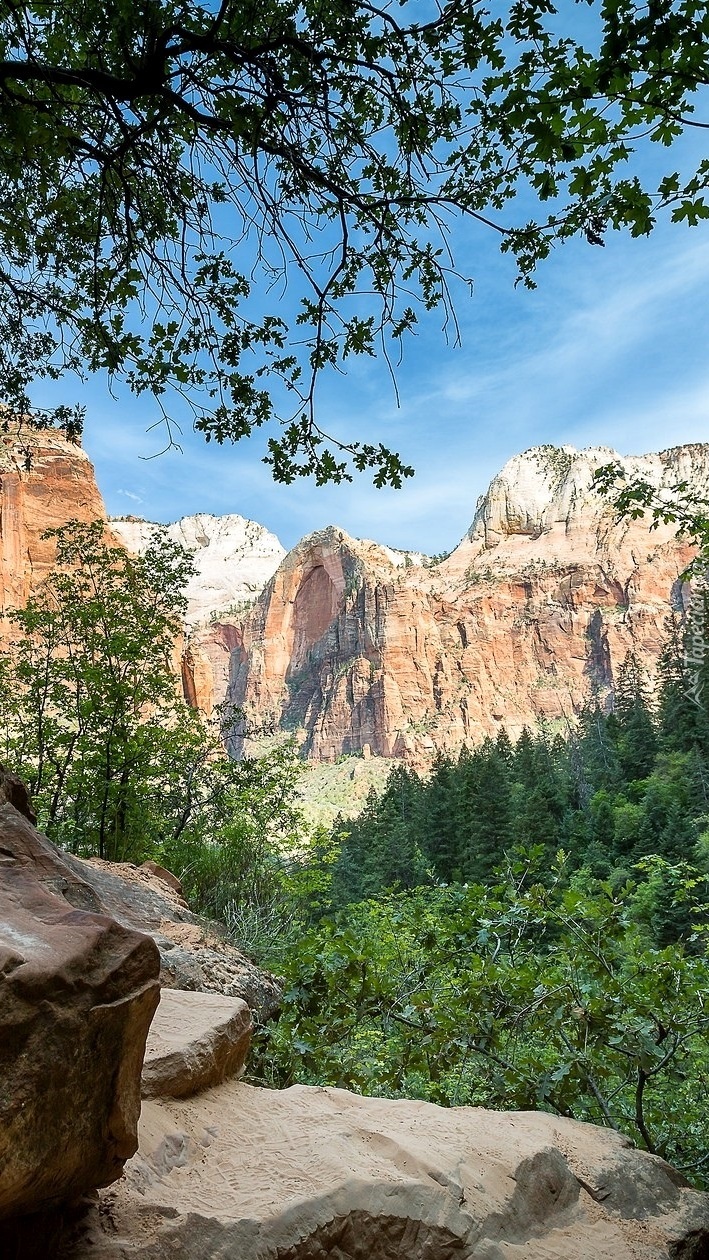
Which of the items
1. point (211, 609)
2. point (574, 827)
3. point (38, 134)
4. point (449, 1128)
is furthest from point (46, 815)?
point (211, 609)

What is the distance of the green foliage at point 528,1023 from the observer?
3943mm

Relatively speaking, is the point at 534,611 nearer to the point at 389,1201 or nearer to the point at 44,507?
the point at 44,507

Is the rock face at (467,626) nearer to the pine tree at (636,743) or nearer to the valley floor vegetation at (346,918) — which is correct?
the pine tree at (636,743)

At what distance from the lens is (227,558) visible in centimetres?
18100

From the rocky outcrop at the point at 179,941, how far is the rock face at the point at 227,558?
501 feet

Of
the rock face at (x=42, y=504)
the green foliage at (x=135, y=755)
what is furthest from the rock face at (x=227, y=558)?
the green foliage at (x=135, y=755)

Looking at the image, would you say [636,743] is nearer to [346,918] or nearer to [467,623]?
[346,918]

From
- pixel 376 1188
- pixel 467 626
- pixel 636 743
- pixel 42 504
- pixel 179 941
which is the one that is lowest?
pixel 376 1188

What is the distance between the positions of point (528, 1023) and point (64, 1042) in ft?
11.3

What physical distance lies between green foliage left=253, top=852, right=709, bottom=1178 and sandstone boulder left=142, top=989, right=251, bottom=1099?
40.1 inches

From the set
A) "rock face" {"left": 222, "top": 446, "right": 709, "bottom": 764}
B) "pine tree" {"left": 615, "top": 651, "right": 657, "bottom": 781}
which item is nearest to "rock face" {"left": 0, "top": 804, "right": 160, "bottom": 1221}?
"pine tree" {"left": 615, "top": 651, "right": 657, "bottom": 781}

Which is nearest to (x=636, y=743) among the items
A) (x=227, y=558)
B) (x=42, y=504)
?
(x=42, y=504)

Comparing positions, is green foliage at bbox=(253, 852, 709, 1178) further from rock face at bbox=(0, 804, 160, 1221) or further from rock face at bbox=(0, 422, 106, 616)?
rock face at bbox=(0, 422, 106, 616)

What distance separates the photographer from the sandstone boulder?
104 inches
